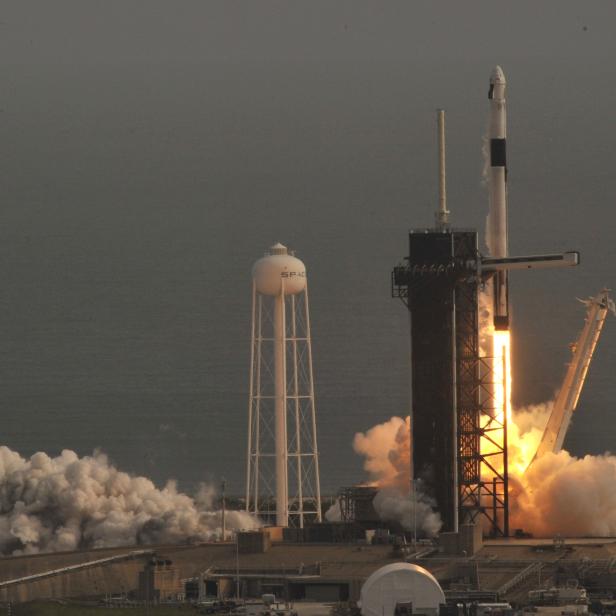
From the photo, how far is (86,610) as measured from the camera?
90.4m

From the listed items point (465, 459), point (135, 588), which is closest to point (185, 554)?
point (135, 588)

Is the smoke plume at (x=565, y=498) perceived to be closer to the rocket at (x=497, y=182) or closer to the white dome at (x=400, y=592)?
the rocket at (x=497, y=182)

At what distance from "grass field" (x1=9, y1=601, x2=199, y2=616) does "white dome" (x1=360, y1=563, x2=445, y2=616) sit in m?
5.35

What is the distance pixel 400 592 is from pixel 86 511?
27.6 metres

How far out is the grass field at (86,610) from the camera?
293ft

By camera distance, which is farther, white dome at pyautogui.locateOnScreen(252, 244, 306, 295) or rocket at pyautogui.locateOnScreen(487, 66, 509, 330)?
white dome at pyautogui.locateOnScreen(252, 244, 306, 295)

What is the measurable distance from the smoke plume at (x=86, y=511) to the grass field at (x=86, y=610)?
1769 centimetres

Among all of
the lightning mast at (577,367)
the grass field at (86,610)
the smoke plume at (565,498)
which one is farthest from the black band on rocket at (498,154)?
the grass field at (86,610)

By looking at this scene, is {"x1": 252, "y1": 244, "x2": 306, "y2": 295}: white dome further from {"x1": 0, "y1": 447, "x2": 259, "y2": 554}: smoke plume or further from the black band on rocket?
the black band on rocket

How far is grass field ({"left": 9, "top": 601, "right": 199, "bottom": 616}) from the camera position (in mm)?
89375

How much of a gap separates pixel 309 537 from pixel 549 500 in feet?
28.7

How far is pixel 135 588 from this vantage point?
96.2 meters

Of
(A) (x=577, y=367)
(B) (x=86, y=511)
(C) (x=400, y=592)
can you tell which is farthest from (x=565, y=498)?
(C) (x=400, y=592)

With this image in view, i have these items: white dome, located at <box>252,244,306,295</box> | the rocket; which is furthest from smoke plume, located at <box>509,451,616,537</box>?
white dome, located at <box>252,244,306,295</box>
